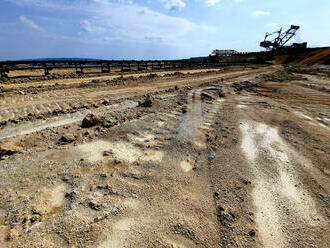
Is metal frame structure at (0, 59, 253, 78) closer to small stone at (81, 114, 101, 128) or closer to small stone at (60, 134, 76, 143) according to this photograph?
small stone at (81, 114, 101, 128)

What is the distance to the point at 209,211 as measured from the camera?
2666mm

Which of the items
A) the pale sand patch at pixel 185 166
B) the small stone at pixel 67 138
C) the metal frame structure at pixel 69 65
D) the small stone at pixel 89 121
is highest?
the metal frame structure at pixel 69 65

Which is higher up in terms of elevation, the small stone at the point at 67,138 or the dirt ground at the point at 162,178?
the small stone at the point at 67,138

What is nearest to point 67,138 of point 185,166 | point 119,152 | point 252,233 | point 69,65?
point 119,152

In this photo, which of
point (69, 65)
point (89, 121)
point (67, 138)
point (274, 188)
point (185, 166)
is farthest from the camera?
point (69, 65)

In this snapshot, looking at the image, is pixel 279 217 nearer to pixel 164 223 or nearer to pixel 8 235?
pixel 164 223

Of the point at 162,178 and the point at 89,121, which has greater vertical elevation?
the point at 89,121

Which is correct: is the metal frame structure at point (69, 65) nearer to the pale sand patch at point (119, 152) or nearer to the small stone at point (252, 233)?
the pale sand patch at point (119, 152)

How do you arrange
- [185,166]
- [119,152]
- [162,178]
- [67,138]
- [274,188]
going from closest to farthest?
[274,188], [162,178], [185,166], [119,152], [67,138]

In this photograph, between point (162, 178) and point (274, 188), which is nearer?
point (274, 188)

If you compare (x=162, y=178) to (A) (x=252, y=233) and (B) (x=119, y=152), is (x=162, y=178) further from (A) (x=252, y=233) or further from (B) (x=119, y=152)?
(A) (x=252, y=233)

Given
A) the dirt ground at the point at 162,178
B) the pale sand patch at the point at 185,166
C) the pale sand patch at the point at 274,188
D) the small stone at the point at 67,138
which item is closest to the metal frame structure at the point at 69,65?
the dirt ground at the point at 162,178

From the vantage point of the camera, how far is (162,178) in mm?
3311

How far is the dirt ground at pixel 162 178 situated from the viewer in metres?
2.33
